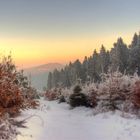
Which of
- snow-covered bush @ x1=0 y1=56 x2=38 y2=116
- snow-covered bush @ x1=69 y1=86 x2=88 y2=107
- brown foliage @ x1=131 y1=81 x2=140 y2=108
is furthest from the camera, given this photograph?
snow-covered bush @ x1=69 y1=86 x2=88 y2=107

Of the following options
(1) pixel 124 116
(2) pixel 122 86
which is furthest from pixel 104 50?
(1) pixel 124 116

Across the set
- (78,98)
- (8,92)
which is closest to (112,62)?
(78,98)

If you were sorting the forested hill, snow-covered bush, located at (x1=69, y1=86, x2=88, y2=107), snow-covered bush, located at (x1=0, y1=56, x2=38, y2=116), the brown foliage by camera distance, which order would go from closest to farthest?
snow-covered bush, located at (x1=0, y1=56, x2=38, y2=116) → the brown foliage → snow-covered bush, located at (x1=69, y1=86, x2=88, y2=107) → the forested hill

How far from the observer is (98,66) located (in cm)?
8762

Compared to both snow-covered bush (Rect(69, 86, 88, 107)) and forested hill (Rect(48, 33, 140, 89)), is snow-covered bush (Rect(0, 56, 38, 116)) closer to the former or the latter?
snow-covered bush (Rect(69, 86, 88, 107))

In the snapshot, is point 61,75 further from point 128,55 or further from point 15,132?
point 15,132

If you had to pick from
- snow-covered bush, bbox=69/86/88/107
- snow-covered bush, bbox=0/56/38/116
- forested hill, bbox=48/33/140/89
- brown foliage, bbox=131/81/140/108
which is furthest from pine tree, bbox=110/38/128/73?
snow-covered bush, bbox=0/56/38/116

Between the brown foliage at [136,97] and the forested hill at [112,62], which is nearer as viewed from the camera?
the brown foliage at [136,97]


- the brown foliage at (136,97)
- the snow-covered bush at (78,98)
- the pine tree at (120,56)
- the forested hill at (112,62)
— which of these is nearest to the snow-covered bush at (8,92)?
the brown foliage at (136,97)

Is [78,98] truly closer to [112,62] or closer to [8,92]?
[8,92]

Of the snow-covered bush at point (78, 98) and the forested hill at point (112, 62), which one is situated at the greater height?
the forested hill at point (112, 62)

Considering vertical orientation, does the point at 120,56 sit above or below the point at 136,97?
above

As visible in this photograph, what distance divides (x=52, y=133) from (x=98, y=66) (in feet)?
236

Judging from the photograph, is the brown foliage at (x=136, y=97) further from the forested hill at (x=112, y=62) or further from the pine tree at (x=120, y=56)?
the pine tree at (x=120, y=56)
